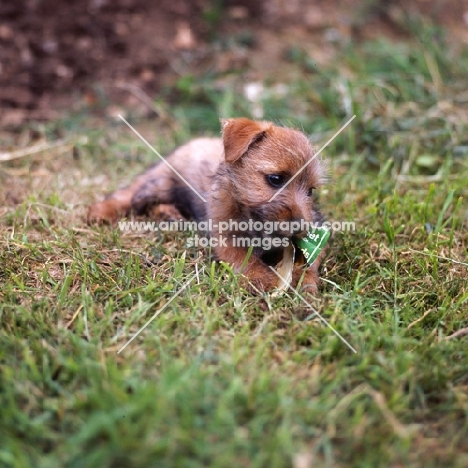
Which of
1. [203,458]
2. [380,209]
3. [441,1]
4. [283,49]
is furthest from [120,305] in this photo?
[441,1]

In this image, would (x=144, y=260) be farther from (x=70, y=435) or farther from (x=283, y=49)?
(x=283, y=49)

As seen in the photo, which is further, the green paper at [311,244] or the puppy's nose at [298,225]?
the green paper at [311,244]

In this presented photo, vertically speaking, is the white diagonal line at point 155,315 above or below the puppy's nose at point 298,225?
below

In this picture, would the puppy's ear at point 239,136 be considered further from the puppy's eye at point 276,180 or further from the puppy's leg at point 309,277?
the puppy's leg at point 309,277

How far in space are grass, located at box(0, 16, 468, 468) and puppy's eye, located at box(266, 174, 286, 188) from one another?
72 centimetres

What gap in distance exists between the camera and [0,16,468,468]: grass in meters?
2.85

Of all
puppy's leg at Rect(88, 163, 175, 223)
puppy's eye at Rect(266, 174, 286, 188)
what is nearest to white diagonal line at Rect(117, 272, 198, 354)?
puppy's eye at Rect(266, 174, 286, 188)

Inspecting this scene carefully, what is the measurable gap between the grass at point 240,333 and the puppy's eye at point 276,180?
72 centimetres

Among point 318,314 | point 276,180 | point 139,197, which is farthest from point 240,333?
point 139,197

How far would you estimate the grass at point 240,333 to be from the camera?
9.34 feet

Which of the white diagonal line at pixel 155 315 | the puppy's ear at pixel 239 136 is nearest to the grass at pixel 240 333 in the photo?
the white diagonal line at pixel 155 315

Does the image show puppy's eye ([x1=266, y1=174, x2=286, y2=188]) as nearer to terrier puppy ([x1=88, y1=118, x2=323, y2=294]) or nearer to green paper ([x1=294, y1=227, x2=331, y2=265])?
terrier puppy ([x1=88, y1=118, x2=323, y2=294])

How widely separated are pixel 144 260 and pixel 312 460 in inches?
85.9

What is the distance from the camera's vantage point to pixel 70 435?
2869 millimetres
